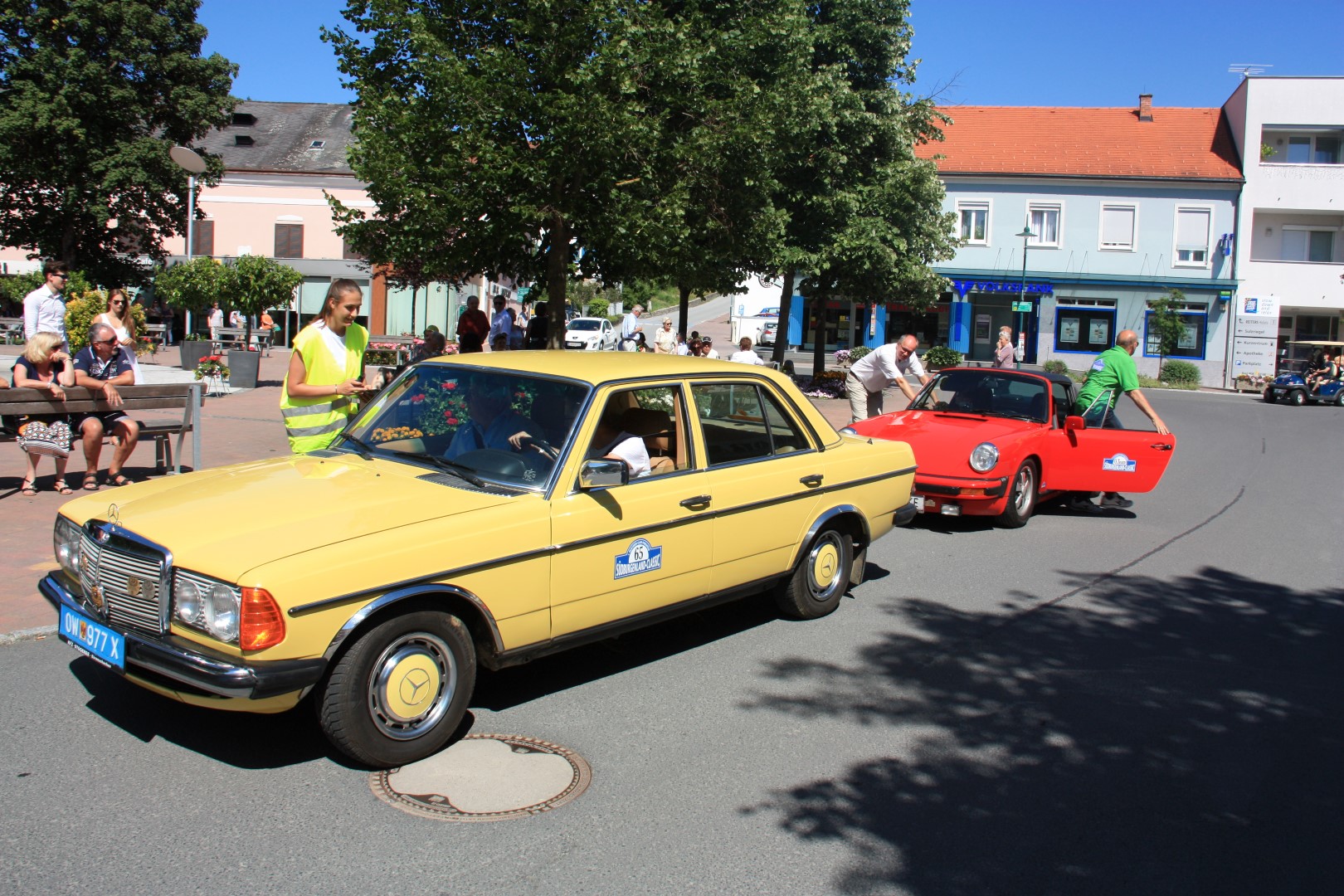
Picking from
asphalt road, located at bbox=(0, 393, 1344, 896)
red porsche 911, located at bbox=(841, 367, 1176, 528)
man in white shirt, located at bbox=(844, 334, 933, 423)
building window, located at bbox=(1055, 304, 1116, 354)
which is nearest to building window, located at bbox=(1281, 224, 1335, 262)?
building window, located at bbox=(1055, 304, 1116, 354)

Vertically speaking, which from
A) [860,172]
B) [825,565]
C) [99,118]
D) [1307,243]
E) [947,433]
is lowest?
[825,565]

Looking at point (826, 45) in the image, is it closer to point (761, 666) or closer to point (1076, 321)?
point (761, 666)

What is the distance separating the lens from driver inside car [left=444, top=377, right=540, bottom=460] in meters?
4.95

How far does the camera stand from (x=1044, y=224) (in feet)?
141

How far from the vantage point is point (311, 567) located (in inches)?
149

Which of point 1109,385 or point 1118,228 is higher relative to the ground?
point 1118,228

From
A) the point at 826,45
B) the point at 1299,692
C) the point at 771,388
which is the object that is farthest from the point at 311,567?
the point at 826,45

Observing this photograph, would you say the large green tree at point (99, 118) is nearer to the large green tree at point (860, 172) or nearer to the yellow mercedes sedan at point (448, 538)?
→ the large green tree at point (860, 172)

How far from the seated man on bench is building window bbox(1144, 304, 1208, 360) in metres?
40.5

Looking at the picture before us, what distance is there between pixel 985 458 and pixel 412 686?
6.37m

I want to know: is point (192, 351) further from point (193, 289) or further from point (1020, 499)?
point (1020, 499)

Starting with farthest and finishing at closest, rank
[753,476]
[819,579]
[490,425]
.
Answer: [819,579]
[753,476]
[490,425]

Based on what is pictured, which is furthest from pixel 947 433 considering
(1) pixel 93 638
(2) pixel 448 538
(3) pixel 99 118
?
(3) pixel 99 118

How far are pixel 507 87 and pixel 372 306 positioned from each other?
32.2 metres
